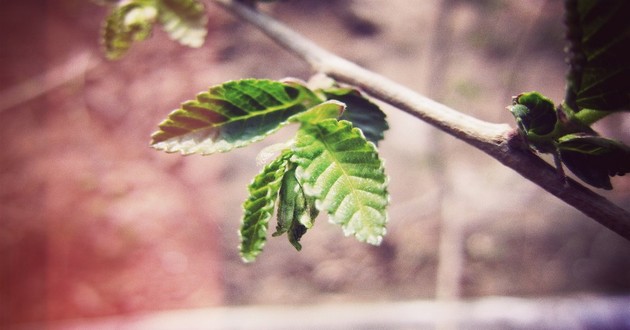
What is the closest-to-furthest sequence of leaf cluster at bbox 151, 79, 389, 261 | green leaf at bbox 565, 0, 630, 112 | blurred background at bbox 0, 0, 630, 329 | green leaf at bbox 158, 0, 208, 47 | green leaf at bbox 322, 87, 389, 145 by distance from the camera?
green leaf at bbox 565, 0, 630, 112 → leaf cluster at bbox 151, 79, 389, 261 → green leaf at bbox 322, 87, 389, 145 → green leaf at bbox 158, 0, 208, 47 → blurred background at bbox 0, 0, 630, 329

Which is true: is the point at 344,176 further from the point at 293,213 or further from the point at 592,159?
the point at 592,159

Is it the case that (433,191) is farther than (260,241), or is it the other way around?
(433,191)

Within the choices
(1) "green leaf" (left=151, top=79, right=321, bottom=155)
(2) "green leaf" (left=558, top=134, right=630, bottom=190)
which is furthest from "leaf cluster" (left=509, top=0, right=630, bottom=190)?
(1) "green leaf" (left=151, top=79, right=321, bottom=155)

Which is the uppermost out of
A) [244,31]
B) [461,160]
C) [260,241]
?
[244,31]

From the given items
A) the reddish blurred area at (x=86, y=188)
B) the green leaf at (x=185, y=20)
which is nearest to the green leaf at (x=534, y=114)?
the green leaf at (x=185, y=20)

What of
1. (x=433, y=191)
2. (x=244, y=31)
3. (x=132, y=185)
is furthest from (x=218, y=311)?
(x=244, y=31)

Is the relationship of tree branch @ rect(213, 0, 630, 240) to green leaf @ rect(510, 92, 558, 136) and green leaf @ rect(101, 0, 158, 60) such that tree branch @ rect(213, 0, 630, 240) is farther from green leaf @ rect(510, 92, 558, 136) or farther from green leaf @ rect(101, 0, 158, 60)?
green leaf @ rect(101, 0, 158, 60)

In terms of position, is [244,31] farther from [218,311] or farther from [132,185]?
[218,311]

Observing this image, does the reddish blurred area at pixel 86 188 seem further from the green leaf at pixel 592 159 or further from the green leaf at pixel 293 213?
the green leaf at pixel 592 159
